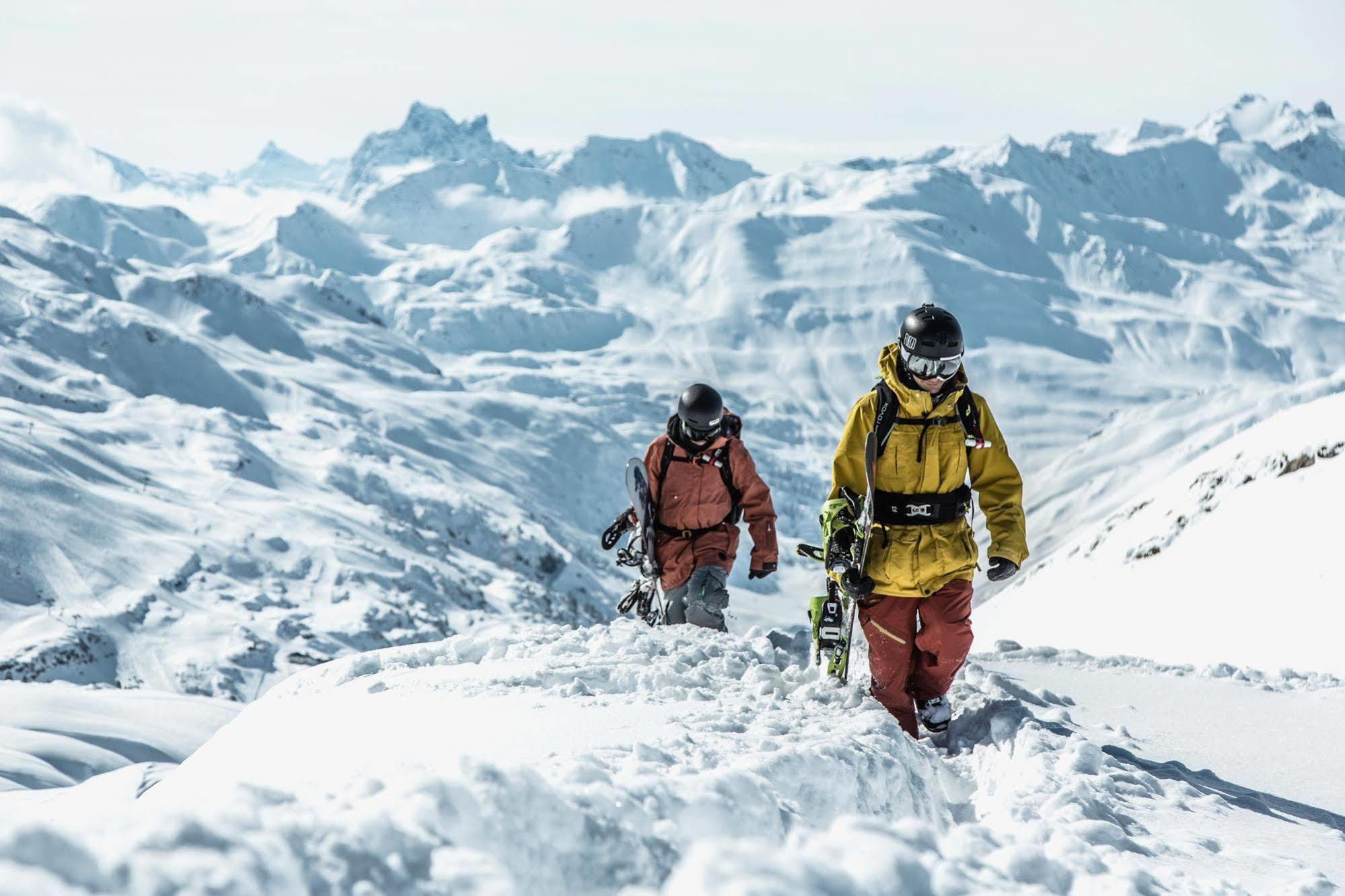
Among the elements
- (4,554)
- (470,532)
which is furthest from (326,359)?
(4,554)

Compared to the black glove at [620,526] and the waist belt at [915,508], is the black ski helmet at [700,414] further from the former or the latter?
the waist belt at [915,508]

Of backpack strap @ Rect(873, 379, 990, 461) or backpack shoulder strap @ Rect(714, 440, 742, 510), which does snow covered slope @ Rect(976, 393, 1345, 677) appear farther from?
backpack strap @ Rect(873, 379, 990, 461)

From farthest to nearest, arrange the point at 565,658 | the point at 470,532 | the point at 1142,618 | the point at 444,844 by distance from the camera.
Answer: the point at 470,532
the point at 1142,618
the point at 565,658
the point at 444,844

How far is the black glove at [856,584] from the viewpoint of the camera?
651 cm

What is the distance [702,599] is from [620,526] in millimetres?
1338

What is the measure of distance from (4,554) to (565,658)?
58.5 m

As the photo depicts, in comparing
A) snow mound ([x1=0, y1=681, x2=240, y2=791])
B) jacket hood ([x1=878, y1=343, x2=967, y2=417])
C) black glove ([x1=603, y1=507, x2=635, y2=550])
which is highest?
jacket hood ([x1=878, y1=343, x2=967, y2=417])

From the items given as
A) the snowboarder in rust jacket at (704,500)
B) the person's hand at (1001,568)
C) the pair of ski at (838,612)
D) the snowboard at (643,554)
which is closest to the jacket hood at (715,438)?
the snowboarder in rust jacket at (704,500)

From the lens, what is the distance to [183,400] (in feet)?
382

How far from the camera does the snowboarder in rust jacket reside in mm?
9930

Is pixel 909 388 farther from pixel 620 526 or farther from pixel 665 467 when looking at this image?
pixel 620 526

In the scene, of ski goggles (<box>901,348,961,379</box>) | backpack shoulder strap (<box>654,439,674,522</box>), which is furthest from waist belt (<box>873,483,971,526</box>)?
backpack shoulder strap (<box>654,439,674,522</box>)

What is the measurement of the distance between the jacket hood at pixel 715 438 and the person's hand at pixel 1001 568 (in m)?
3.77

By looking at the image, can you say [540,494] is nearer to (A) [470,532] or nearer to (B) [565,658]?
(A) [470,532]
